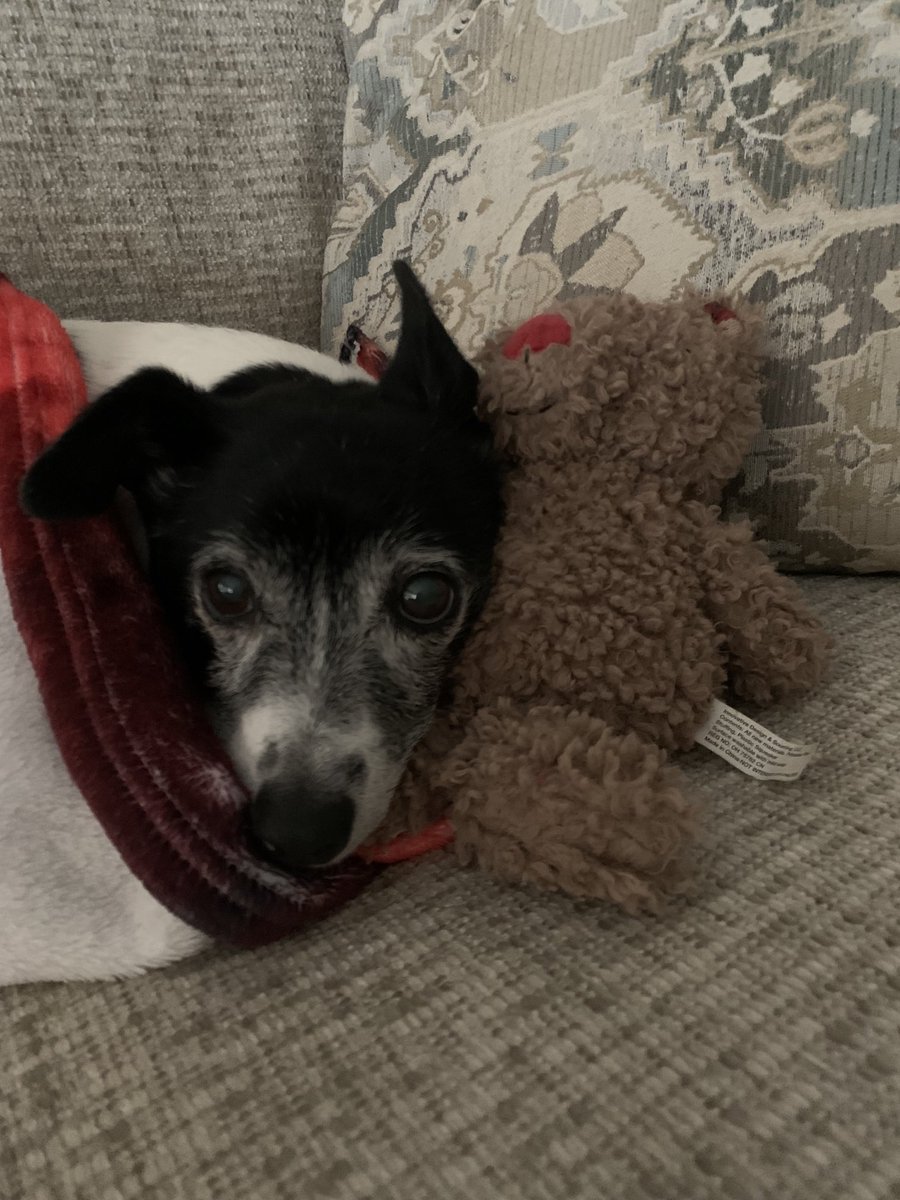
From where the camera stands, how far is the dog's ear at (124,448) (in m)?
0.96

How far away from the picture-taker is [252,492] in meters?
1.10

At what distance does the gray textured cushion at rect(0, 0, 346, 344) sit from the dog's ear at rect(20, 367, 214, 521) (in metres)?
0.69

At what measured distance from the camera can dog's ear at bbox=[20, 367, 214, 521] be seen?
0.96 metres

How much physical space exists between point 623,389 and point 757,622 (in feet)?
1.09

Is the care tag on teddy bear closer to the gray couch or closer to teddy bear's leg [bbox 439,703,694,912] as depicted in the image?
the gray couch

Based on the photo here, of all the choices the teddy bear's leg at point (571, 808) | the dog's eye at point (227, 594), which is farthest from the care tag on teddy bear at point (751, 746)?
the dog's eye at point (227, 594)

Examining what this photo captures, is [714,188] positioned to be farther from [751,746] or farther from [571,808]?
[571,808]

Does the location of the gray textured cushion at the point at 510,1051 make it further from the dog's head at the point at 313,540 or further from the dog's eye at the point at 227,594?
the dog's eye at the point at 227,594

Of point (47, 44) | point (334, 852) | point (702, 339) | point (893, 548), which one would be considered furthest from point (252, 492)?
point (47, 44)

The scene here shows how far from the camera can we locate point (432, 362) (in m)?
1.20

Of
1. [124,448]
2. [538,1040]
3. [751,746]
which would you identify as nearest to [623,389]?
[751,746]

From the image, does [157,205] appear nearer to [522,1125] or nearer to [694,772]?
[694,772]

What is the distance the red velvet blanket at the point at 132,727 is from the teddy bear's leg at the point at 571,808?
16 centimetres

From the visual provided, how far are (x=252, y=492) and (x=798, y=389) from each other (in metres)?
0.79
